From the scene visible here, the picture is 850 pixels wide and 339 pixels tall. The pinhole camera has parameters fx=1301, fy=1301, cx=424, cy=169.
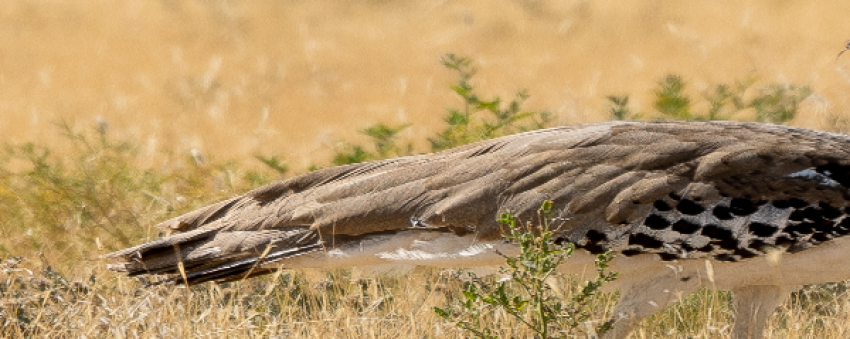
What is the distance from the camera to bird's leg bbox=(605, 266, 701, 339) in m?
3.39

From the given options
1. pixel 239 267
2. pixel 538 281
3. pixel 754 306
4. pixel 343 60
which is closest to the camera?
pixel 538 281

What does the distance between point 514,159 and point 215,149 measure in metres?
4.13

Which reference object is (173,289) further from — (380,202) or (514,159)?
(514,159)

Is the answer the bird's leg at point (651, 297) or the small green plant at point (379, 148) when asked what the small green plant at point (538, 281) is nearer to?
the bird's leg at point (651, 297)

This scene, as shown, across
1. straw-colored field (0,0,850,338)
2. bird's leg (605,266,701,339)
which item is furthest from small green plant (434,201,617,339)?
straw-colored field (0,0,850,338)

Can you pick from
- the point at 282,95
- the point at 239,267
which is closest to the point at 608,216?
the point at 239,267

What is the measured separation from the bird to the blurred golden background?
2.93m

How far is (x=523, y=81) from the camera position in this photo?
30.9ft

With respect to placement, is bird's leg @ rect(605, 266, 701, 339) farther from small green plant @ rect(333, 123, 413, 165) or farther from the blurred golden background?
the blurred golden background

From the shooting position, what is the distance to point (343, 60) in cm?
1020

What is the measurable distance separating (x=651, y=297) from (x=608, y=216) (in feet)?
0.87

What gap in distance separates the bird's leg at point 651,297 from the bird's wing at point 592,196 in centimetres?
14

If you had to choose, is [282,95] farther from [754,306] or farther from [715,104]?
[754,306]

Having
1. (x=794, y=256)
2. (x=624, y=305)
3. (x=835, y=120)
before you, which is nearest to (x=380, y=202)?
(x=624, y=305)
